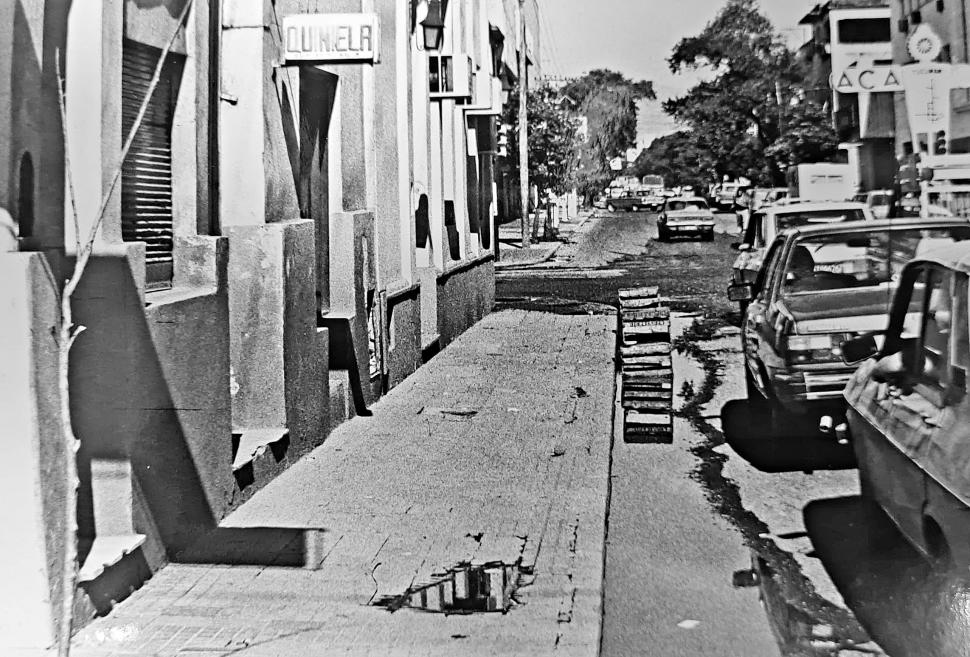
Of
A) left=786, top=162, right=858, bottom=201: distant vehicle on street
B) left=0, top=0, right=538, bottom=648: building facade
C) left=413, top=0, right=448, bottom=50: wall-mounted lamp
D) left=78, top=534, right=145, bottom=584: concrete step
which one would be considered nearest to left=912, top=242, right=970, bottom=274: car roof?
left=0, top=0, right=538, bottom=648: building facade

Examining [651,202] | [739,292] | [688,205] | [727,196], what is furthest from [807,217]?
[651,202]

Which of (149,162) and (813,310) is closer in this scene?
(149,162)

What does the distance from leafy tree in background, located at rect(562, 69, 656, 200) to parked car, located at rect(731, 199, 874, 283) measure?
2691 cm

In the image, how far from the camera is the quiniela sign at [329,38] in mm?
8945

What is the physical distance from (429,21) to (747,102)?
1298 inches

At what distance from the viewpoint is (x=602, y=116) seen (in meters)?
55.0

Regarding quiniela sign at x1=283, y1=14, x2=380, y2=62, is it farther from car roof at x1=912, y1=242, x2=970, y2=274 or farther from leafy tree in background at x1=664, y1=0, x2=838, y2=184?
leafy tree in background at x1=664, y1=0, x2=838, y2=184

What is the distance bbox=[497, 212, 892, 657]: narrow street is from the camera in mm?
5320

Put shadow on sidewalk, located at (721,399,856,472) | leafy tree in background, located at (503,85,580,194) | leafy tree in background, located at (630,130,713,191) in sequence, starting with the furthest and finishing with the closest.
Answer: leafy tree in background, located at (630,130,713,191)
leafy tree in background, located at (503,85,580,194)
shadow on sidewalk, located at (721,399,856,472)

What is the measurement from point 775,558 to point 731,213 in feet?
189

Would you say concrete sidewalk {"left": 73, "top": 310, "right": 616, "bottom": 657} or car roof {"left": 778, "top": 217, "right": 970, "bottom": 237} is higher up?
car roof {"left": 778, "top": 217, "right": 970, "bottom": 237}

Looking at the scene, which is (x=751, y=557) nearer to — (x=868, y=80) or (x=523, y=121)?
(x=868, y=80)

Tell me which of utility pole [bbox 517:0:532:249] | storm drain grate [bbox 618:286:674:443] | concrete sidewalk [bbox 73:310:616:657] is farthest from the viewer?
utility pole [bbox 517:0:532:249]

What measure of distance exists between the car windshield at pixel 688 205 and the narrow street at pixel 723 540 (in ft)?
105
